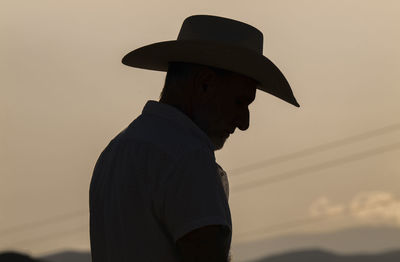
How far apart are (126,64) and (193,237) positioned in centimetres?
183

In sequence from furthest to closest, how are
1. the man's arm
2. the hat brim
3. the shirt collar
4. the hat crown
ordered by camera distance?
the hat crown, the hat brim, the shirt collar, the man's arm

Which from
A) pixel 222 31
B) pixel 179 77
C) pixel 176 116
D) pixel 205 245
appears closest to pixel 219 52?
pixel 179 77

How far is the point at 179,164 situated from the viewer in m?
4.65

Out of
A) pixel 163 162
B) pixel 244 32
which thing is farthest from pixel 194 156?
pixel 244 32

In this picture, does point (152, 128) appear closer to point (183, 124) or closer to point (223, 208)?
point (183, 124)

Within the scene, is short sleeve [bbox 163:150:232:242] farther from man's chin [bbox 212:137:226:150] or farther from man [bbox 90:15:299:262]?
man's chin [bbox 212:137:226:150]

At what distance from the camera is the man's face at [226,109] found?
16.5 ft

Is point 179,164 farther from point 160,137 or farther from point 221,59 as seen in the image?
point 221,59

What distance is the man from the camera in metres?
4.60

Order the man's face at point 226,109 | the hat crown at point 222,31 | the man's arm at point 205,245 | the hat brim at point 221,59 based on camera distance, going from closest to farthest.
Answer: the man's arm at point 205,245
the man's face at point 226,109
the hat brim at point 221,59
the hat crown at point 222,31

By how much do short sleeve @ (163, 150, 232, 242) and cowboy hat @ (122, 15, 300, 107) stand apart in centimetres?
64

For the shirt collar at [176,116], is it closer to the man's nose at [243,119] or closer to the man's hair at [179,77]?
the man's hair at [179,77]

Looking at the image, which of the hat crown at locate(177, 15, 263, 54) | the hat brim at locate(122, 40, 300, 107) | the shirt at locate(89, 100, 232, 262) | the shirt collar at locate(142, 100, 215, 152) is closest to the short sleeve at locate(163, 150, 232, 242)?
the shirt at locate(89, 100, 232, 262)

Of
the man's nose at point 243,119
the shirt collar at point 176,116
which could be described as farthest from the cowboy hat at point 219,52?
the shirt collar at point 176,116
